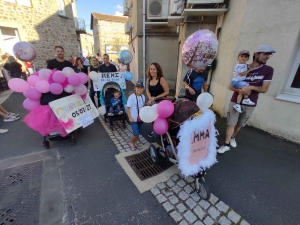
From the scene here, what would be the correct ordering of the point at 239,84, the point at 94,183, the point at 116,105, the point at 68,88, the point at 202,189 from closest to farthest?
the point at 202,189 → the point at 94,183 → the point at 239,84 → the point at 68,88 → the point at 116,105

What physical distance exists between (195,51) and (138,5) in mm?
7235

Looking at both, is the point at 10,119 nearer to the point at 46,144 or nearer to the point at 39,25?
the point at 46,144

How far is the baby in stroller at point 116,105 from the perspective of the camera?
12.8 ft

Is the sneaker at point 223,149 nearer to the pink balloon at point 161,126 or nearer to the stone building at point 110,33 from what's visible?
the pink balloon at point 161,126

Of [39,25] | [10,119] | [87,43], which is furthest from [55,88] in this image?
[87,43]

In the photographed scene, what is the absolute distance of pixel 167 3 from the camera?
674 centimetres

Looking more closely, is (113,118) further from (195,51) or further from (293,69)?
(293,69)

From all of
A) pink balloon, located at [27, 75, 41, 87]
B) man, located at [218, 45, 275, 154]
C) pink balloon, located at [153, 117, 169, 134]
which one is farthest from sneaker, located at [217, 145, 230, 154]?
pink balloon, located at [27, 75, 41, 87]

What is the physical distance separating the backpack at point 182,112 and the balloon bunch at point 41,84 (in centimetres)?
229

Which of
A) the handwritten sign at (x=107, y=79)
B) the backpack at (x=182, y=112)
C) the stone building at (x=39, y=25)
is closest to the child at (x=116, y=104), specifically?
Answer: the handwritten sign at (x=107, y=79)

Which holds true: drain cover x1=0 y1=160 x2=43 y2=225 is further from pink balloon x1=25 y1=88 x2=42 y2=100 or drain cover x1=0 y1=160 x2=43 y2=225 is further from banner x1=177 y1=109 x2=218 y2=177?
banner x1=177 y1=109 x2=218 y2=177

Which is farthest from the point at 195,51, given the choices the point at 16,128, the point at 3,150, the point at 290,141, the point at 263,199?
the point at 16,128

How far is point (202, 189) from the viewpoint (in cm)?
200

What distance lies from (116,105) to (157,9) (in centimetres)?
579
